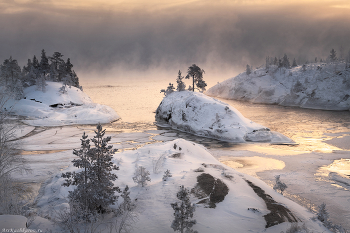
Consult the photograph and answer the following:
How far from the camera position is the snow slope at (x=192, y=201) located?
8922 millimetres

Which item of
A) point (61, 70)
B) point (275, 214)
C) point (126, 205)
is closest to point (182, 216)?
point (126, 205)

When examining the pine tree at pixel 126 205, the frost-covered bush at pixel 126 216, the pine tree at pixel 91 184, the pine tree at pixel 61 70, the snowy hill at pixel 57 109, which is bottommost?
the frost-covered bush at pixel 126 216

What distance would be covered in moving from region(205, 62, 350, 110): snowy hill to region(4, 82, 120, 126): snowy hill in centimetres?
5197

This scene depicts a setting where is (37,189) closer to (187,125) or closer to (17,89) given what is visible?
(187,125)

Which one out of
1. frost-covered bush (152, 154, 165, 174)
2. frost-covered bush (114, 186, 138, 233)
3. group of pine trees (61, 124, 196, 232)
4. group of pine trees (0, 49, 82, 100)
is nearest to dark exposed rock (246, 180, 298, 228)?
group of pine trees (61, 124, 196, 232)

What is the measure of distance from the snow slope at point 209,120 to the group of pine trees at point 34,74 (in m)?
30.4

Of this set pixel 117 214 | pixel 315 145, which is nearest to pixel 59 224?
pixel 117 214

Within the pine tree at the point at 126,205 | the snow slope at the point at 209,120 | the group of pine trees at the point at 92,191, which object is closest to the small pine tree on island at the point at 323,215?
the group of pine trees at the point at 92,191

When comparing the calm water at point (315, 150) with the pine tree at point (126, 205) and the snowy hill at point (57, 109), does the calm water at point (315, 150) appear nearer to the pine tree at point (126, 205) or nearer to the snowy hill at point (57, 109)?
the snowy hill at point (57, 109)

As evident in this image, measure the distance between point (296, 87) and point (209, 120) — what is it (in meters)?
48.4

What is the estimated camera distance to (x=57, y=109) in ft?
161

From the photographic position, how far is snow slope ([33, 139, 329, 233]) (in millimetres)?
8922

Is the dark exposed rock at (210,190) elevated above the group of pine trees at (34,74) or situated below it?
below

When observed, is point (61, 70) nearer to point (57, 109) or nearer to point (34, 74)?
point (34, 74)
